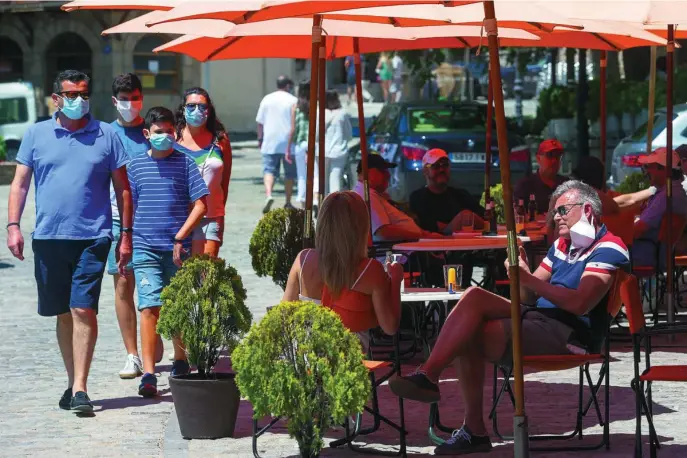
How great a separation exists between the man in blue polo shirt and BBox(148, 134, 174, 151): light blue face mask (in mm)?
472

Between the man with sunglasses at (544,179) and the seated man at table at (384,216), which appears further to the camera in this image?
the man with sunglasses at (544,179)

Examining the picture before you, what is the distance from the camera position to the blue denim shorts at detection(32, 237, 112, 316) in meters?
9.07

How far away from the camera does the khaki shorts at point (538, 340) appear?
767 cm

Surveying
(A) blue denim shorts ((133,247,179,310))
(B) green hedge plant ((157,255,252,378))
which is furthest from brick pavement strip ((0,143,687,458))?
(A) blue denim shorts ((133,247,179,310))

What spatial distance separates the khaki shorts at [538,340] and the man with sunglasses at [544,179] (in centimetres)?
409

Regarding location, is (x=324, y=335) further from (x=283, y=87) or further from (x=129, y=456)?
(x=283, y=87)

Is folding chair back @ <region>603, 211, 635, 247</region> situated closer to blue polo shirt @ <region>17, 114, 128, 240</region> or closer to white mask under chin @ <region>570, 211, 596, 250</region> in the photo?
white mask under chin @ <region>570, 211, 596, 250</region>

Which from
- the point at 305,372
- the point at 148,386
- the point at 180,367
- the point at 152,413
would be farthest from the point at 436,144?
the point at 305,372

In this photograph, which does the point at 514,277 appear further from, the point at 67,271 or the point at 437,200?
the point at 437,200

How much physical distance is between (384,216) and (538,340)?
130 inches

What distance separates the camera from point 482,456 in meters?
7.73

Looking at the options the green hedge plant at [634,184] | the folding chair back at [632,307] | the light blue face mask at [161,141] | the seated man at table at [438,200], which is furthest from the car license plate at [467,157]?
the folding chair back at [632,307]

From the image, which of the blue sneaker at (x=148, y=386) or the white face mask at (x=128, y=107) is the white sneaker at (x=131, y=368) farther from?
the white face mask at (x=128, y=107)

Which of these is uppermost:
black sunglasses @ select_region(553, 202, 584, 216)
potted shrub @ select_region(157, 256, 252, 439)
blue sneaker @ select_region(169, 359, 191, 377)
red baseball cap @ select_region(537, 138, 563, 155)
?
red baseball cap @ select_region(537, 138, 563, 155)
